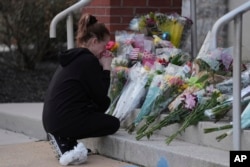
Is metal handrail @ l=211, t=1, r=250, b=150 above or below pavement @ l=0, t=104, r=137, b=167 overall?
above

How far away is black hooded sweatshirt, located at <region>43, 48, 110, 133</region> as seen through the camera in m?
5.25

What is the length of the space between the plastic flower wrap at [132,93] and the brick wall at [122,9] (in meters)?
1.43

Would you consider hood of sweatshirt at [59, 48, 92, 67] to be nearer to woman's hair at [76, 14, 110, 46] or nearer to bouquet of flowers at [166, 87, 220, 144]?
woman's hair at [76, 14, 110, 46]

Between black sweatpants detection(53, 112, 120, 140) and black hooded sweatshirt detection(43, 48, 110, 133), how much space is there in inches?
1.4

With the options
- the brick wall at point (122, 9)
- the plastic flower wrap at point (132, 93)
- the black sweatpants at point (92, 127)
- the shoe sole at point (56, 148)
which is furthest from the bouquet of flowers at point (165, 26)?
the shoe sole at point (56, 148)

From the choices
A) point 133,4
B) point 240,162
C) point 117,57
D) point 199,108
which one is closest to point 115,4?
point 133,4

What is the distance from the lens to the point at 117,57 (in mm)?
6328

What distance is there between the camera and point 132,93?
5734mm

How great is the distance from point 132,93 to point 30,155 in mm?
1103

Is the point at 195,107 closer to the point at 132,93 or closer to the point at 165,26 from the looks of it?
the point at 132,93

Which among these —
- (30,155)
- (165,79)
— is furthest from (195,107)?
(30,155)

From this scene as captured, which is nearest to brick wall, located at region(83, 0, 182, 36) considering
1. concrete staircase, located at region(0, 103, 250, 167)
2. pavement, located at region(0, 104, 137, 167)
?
pavement, located at region(0, 104, 137, 167)

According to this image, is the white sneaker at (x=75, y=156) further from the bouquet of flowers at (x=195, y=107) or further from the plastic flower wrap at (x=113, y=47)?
the plastic flower wrap at (x=113, y=47)

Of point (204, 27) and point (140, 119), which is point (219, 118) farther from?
point (204, 27)
